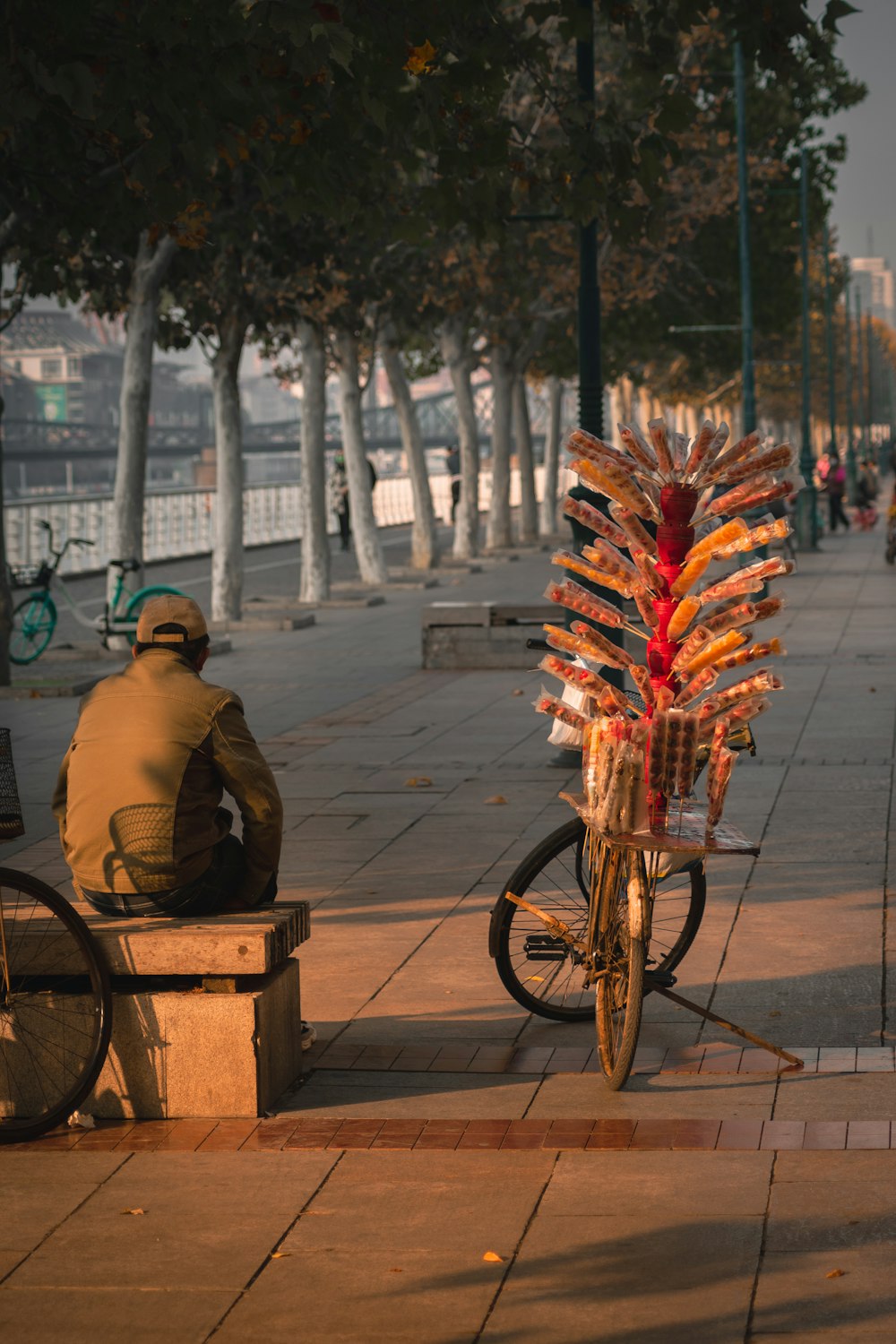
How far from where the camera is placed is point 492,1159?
562 cm

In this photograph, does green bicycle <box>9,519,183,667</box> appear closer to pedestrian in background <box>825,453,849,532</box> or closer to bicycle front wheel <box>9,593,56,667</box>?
bicycle front wheel <box>9,593,56,667</box>

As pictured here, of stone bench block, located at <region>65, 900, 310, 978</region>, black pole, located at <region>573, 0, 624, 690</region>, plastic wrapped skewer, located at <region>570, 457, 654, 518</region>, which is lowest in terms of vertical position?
stone bench block, located at <region>65, 900, 310, 978</region>

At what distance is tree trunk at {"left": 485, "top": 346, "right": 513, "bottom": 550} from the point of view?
4034 cm

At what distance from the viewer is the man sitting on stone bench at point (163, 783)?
20.6 feet

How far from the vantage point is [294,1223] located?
5176mm

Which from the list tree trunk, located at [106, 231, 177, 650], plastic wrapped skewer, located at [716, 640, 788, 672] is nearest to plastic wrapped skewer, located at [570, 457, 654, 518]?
plastic wrapped skewer, located at [716, 640, 788, 672]

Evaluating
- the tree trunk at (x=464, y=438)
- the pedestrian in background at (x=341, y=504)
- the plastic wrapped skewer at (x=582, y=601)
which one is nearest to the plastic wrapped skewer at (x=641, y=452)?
the plastic wrapped skewer at (x=582, y=601)

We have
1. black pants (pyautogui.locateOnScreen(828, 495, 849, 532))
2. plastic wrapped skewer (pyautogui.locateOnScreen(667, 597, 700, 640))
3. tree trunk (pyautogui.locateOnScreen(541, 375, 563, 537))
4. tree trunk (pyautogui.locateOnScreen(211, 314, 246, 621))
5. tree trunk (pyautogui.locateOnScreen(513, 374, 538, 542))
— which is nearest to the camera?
plastic wrapped skewer (pyautogui.locateOnScreen(667, 597, 700, 640))

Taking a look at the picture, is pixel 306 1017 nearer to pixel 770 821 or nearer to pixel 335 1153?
pixel 335 1153

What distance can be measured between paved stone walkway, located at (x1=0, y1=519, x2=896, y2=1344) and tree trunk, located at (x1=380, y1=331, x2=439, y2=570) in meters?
23.1

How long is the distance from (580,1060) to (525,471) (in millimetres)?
37807

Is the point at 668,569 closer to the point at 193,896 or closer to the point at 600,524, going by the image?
the point at 600,524

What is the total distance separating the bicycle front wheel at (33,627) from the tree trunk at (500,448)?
763 inches

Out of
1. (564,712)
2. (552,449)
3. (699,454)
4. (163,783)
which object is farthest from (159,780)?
(552,449)
